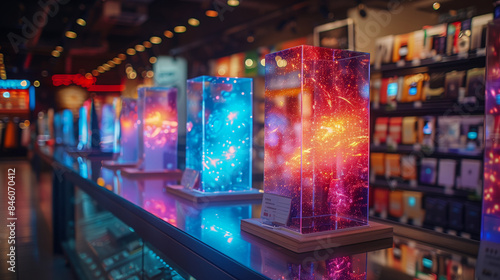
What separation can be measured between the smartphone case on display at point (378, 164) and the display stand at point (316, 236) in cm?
346

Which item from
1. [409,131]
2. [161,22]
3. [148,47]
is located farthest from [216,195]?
[148,47]

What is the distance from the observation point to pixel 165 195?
1655 millimetres

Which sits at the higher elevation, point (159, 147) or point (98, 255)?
Result: point (159, 147)

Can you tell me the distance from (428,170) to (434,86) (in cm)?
78

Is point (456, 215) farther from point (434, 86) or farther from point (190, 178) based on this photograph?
point (190, 178)

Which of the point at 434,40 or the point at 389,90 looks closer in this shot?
the point at 434,40

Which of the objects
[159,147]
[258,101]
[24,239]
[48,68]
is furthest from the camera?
[48,68]

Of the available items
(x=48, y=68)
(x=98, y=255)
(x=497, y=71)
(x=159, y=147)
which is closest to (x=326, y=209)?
(x=497, y=71)

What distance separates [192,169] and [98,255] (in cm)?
147

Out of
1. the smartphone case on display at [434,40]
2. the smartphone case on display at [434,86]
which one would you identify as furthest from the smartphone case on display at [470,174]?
the smartphone case on display at [434,40]

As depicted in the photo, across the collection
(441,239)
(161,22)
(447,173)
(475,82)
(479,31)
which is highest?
(161,22)

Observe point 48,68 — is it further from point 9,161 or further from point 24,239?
point 24,239

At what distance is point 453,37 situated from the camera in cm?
353

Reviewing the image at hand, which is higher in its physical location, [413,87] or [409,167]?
[413,87]
